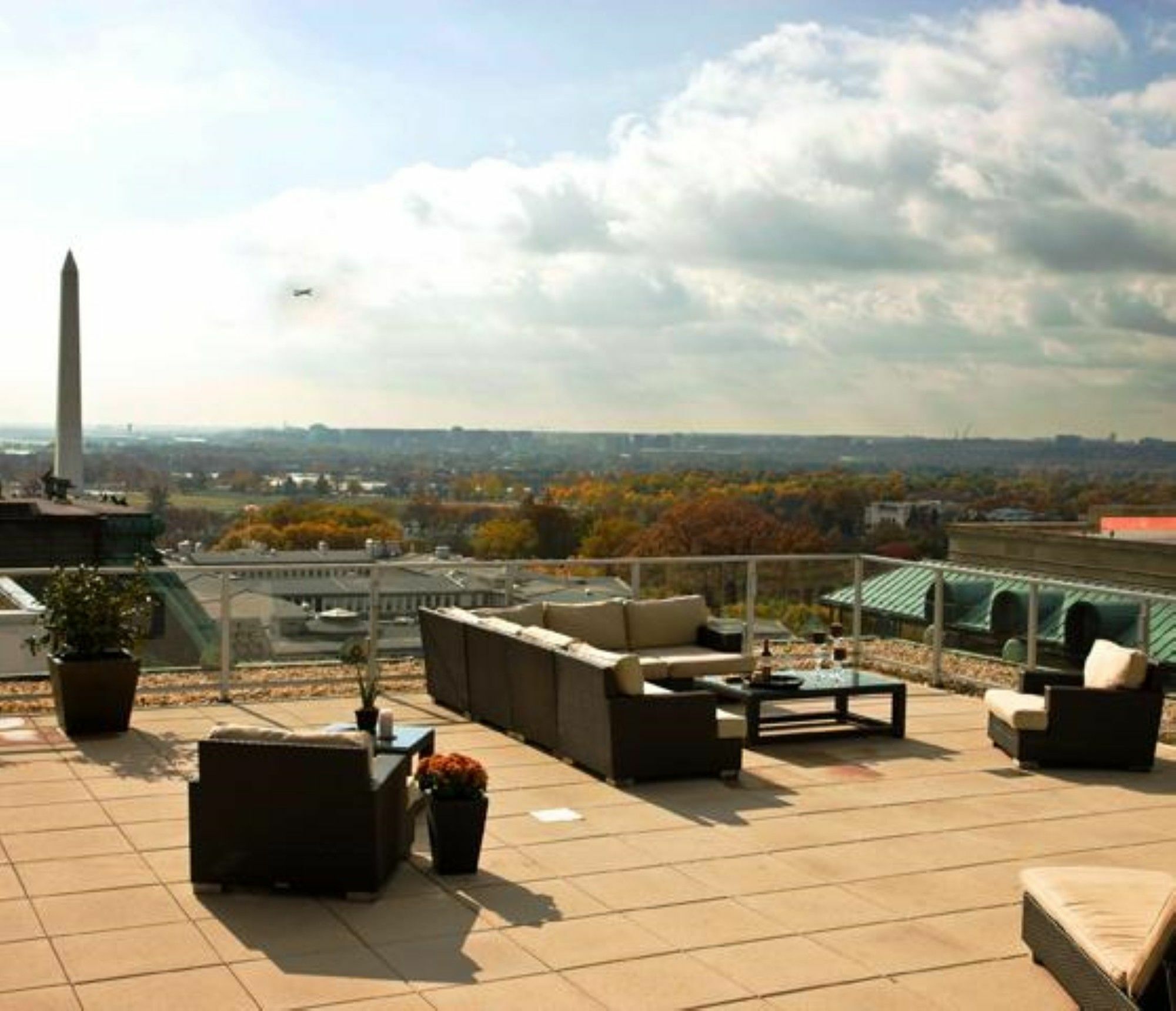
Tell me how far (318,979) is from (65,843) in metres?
2.12

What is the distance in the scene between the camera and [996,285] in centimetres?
3272

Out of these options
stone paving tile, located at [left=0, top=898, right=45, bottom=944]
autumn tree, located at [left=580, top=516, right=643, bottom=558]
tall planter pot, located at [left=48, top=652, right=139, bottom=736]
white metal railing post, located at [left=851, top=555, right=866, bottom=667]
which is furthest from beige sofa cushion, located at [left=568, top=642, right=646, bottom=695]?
autumn tree, located at [left=580, top=516, right=643, bottom=558]

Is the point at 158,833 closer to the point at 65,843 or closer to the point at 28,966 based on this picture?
the point at 65,843

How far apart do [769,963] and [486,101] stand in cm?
1241

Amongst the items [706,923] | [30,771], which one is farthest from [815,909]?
[30,771]

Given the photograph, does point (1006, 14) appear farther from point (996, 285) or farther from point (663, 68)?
point (996, 285)

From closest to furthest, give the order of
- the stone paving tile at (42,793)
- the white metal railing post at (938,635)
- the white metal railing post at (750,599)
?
1. the stone paving tile at (42,793)
2. the white metal railing post at (938,635)
3. the white metal railing post at (750,599)

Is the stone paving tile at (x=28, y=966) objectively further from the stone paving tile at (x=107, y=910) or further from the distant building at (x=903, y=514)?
the distant building at (x=903, y=514)

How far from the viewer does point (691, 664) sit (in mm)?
10016

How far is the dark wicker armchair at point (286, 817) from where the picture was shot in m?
5.81

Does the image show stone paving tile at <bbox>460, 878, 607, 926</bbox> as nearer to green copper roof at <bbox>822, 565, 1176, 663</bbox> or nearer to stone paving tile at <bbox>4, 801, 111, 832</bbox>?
stone paving tile at <bbox>4, 801, 111, 832</bbox>

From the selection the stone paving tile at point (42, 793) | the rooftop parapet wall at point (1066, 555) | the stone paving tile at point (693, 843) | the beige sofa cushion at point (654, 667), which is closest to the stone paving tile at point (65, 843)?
the stone paving tile at point (42, 793)

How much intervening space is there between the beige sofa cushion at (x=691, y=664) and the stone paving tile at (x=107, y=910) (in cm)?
454

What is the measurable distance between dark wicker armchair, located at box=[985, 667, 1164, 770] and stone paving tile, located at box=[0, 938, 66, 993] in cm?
549
